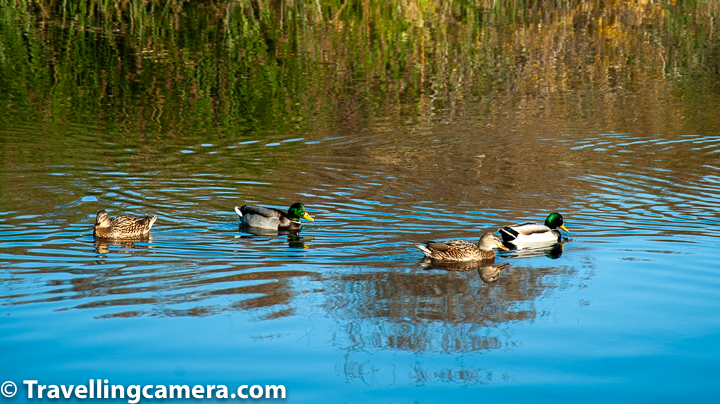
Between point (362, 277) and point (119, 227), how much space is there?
3.14 metres

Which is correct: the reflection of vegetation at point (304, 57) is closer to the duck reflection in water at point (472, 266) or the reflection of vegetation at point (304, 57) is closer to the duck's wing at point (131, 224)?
the duck's wing at point (131, 224)

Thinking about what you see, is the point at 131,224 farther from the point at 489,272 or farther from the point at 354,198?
the point at 489,272

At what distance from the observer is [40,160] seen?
13.5 m

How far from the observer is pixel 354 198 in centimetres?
1176

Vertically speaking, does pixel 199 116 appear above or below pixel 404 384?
above

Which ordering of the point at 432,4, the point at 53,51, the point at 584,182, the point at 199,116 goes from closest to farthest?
the point at 584,182, the point at 199,116, the point at 53,51, the point at 432,4

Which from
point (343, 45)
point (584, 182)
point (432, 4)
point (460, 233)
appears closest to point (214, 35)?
point (343, 45)

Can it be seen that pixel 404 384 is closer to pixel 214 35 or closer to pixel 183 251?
pixel 183 251

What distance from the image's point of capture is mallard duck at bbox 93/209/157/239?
31.7 ft

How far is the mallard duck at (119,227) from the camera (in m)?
9.67

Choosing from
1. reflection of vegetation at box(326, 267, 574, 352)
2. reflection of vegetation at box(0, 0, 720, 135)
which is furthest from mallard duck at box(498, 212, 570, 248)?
reflection of vegetation at box(0, 0, 720, 135)

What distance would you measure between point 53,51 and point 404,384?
18009 millimetres

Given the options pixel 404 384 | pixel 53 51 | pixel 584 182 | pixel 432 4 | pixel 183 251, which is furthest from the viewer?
pixel 432 4

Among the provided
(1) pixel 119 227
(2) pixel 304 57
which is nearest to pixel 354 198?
(1) pixel 119 227
